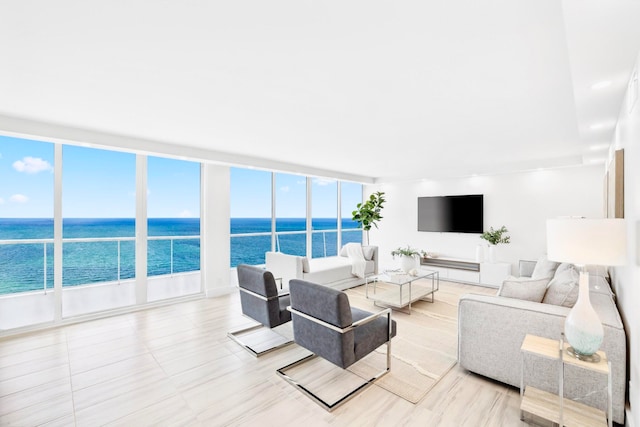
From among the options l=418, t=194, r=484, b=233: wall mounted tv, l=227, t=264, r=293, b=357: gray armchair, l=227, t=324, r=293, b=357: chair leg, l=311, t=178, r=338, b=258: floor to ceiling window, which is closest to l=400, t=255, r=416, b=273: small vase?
l=418, t=194, r=484, b=233: wall mounted tv

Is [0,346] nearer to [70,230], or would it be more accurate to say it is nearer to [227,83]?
[70,230]

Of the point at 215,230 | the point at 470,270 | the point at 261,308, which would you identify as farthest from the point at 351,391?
the point at 470,270

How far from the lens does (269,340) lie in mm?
3334

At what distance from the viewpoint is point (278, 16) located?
1.54 meters

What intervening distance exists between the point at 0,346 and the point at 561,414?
17.0 ft

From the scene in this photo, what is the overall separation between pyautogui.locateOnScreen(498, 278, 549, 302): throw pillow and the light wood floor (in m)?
0.77

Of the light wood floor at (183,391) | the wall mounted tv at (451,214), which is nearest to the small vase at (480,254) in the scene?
the wall mounted tv at (451,214)

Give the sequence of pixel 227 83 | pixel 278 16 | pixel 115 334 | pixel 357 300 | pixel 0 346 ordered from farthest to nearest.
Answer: pixel 357 300 < pixel 115 334 < pixel 0 346 < pixel 227 83 < pixel 278 16

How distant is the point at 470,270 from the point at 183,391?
221 inches

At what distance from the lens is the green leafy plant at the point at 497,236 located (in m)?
5.81

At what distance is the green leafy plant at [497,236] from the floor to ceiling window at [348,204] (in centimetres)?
309

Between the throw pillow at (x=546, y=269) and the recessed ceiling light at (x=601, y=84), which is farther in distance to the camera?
the throw pillow at (x=546, y=269)

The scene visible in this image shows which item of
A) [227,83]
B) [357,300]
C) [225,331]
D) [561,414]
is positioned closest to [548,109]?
[561,414]

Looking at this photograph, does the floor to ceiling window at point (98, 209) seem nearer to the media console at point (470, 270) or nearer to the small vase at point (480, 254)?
the media console at point (470, 270)
